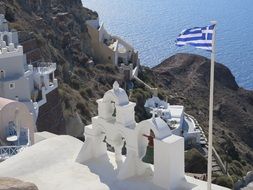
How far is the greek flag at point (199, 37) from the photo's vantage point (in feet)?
35.1

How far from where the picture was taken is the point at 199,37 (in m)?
10.9

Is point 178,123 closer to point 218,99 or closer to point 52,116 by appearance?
point 52,116

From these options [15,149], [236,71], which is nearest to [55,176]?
[15,149]

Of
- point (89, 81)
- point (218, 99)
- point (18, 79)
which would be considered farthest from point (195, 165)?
point (218, 99)

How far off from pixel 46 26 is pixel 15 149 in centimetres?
3347

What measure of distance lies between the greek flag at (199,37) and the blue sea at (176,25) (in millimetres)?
56785

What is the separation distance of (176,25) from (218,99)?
5178 centimetres

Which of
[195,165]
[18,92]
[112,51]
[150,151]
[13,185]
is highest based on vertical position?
[13,185]

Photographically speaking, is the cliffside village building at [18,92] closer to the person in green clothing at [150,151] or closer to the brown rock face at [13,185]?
the person in green clothing at [150,151]

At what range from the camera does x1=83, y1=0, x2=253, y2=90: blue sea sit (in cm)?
9388

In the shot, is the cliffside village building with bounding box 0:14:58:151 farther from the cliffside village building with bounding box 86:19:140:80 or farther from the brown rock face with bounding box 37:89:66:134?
the cliffside village building with bounding box 86:19:140:80

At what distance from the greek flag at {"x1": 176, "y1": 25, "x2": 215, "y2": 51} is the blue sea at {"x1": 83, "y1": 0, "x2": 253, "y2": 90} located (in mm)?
56785

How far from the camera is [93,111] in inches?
1497

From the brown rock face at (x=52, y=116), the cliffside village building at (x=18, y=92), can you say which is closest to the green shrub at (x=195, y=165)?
the brown rock face at (x=52, y=116)
